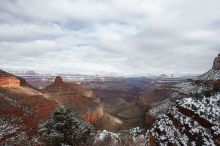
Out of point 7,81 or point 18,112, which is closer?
point 18,112

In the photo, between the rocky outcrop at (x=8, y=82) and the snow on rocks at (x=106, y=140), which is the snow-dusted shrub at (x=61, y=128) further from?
the rocky outcrop at (x=8, y=82)

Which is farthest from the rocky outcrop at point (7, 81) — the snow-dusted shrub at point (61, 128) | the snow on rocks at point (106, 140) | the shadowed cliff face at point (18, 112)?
the snow-dusted shrub at point (61, 128)

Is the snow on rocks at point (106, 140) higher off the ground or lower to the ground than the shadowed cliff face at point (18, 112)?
→ lower

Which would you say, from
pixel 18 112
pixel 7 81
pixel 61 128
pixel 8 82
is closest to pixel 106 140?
pixel 18 112

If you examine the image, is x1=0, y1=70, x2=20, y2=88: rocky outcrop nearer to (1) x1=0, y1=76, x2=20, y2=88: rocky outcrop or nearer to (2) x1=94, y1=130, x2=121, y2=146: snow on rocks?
(1) x1=0, y1=76, x2=20, y2=88: rocky outcrop

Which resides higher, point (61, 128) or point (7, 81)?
point (7, 81)

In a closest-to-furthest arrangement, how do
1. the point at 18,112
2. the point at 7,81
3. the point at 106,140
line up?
the point at 106,140 → the point at 18,112 → the point at 7,81

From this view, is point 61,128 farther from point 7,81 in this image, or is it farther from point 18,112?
point 7,81

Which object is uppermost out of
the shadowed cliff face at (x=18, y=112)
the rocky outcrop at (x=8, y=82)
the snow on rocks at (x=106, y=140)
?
the rocky outcrop at (x=8, y=82)

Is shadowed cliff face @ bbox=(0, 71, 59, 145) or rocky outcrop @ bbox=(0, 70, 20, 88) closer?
shadowed cliff face @ bbox=(0, 71, 59, 145)

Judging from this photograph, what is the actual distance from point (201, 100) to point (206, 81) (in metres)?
30.9

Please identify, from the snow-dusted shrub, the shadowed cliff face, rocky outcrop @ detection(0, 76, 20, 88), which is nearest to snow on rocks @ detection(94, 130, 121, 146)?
the shadowed cliff face

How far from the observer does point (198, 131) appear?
51250mm

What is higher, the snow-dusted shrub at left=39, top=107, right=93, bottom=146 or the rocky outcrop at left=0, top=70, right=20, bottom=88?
the rocky outcrop at left=0, top=70, right=20, bottom=88
